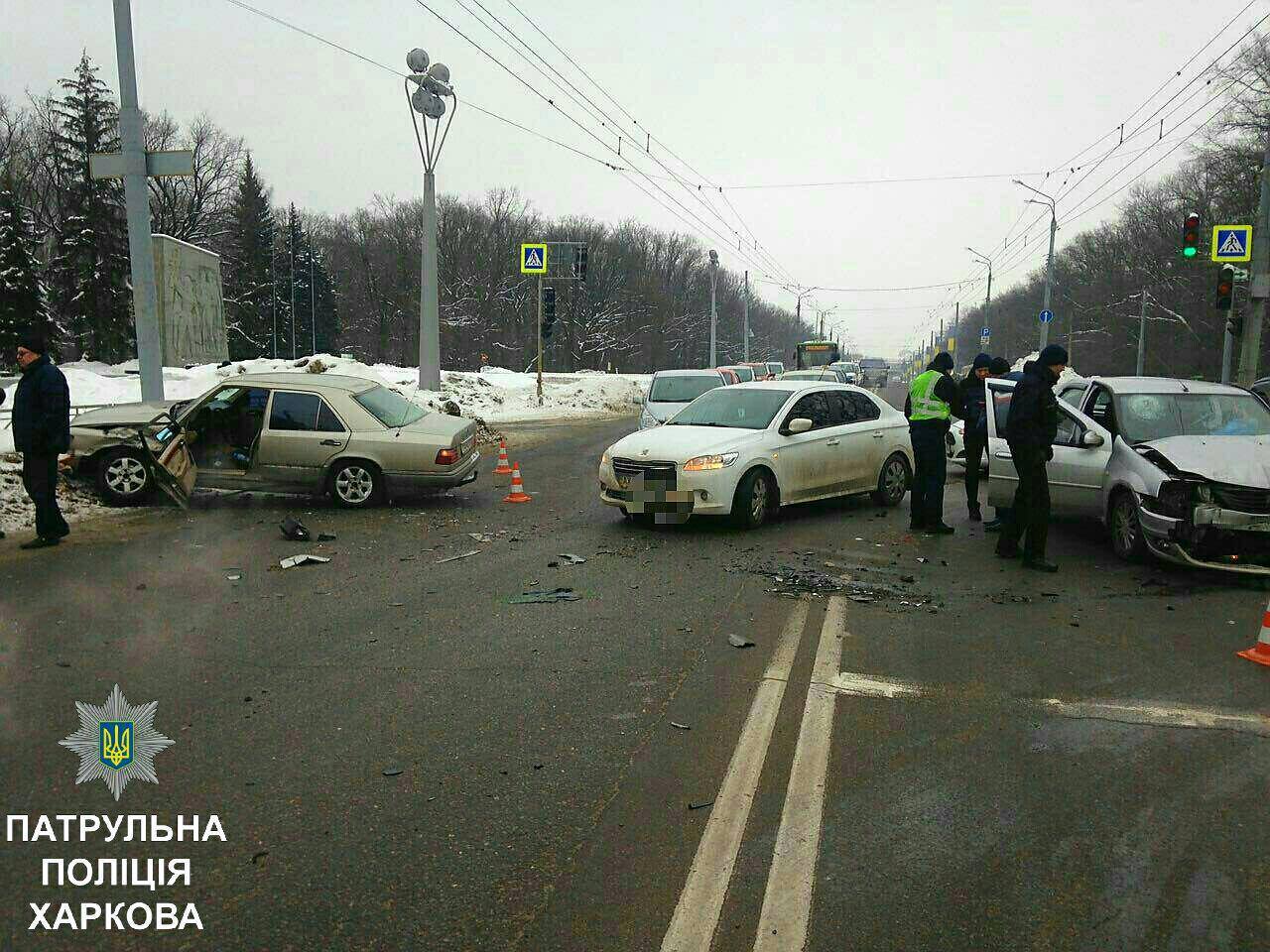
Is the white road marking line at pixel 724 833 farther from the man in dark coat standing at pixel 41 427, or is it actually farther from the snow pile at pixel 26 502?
the snow pile at pixel 26 502

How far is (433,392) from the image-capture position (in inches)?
1162

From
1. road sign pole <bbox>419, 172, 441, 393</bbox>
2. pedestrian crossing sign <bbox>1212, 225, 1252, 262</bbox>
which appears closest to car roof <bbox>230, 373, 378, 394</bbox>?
road sign pole <bbox>419, 172, 441, 393</bbox>

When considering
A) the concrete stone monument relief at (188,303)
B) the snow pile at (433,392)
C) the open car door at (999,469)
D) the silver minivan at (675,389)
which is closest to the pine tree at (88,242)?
the snow pile at (433,392)

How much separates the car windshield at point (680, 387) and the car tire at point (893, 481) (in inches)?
262

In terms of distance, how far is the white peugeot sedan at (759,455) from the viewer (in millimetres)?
9844

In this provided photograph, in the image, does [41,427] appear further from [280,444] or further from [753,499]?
[753,499]

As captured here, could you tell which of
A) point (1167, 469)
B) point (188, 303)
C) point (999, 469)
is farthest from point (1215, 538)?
point (188, 303)

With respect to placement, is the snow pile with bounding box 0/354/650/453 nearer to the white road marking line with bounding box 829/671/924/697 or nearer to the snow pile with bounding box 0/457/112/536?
the snow pile with bounding box 0/457/112/536

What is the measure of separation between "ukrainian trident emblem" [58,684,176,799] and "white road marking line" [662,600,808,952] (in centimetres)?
232

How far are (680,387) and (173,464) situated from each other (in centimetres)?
1021

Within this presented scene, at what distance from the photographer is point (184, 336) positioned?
93.9ft

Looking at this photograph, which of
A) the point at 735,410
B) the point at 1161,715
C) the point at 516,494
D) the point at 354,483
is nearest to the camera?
the point at 1161,715

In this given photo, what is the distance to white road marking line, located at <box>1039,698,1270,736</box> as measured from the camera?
186 inches

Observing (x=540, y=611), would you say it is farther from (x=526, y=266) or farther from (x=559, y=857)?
(x=526, y=266)
